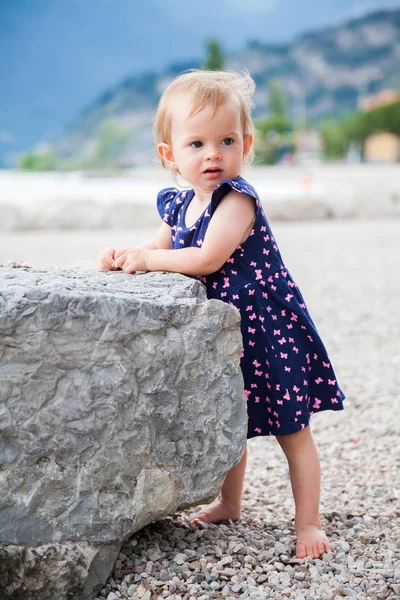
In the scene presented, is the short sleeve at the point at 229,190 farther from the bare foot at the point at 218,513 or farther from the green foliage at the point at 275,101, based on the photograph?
the green foliage at the point at 275,101

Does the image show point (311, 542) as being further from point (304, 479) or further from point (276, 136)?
point (276, 136)

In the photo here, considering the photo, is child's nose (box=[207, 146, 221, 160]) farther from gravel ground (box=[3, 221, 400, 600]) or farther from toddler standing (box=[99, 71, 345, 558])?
gravel ground (box=[3, 221, 400, 600])

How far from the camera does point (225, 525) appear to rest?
7.41ft

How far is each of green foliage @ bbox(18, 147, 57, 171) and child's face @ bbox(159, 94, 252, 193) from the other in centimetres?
4475

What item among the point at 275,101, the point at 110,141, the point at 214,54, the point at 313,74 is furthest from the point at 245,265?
the point at 313,74

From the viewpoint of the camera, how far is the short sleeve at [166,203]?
7.42ft

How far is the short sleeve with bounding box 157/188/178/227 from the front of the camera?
2.26m

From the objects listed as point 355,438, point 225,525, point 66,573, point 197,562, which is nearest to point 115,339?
point 66,573

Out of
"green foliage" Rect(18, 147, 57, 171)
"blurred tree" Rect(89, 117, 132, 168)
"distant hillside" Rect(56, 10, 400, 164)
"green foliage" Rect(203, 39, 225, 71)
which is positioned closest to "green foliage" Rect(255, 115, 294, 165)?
"green foliage" Rect(203, 39, 225, 71)

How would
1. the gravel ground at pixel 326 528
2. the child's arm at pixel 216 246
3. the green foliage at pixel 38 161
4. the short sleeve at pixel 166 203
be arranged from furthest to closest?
1. the green foliage at pixel 38 161
2. the short sleeve at pixel 166 203
3. the child's arm at pixel 216 246
4. the gravel ground at pixel 326 528

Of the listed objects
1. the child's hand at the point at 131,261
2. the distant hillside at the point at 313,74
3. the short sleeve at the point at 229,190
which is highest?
the distant hillside at the point at 313,74

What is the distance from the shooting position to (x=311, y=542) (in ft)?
6.79

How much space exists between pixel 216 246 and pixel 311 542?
0.85 metres

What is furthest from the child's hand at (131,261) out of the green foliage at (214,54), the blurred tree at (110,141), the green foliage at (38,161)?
the blurred tree at (110,141)
